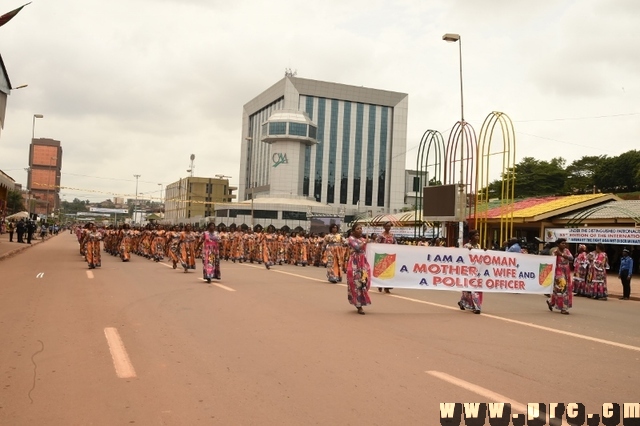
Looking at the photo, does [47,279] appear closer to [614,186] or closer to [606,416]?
[606,416]

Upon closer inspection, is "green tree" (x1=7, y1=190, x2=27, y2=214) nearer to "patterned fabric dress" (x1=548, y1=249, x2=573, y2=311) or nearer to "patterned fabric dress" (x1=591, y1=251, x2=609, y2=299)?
"patterned fabric dress" (x1=591, y1=251, x2=609, y2=299)

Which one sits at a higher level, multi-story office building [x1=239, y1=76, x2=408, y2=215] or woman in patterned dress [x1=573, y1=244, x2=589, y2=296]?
multi-story office building [x1=239, y1=76, x2=408, y2=215]

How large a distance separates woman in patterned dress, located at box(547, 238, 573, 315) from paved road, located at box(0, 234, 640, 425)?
36cm

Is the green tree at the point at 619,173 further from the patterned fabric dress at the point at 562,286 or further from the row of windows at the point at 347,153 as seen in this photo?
the patterned fabric dress at the point at 562,286

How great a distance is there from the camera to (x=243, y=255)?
105ft

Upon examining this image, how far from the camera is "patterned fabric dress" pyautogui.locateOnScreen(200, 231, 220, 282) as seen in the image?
17.4m

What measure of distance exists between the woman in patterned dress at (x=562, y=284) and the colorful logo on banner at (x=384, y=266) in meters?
3.58

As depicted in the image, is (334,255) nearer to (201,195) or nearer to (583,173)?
(583,173)

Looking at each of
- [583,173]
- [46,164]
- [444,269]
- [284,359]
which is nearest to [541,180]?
[583,173]

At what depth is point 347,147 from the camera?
369ft

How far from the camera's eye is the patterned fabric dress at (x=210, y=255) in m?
17.4

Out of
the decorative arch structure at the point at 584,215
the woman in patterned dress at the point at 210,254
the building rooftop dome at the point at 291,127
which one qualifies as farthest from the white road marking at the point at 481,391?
the building rooftop dome at the point at 291,127

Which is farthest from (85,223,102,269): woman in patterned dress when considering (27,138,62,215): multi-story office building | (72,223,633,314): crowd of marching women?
(27,138,62,215): multi-story office building

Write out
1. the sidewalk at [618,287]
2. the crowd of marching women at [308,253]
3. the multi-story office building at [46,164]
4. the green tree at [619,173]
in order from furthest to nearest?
the multi-story office building at [46,164] < the green tree at [619,173] < the sidewalk at [618,287] < the crowd of marching women at [308,253]
